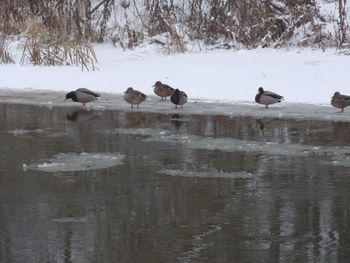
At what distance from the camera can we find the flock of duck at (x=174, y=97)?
51.9 ft

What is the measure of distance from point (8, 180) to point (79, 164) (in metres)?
1.24

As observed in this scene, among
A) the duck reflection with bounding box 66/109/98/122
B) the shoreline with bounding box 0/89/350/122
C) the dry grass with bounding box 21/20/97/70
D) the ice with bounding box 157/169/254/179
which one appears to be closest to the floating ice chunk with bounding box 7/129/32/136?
the duck reflection with bounding box 66/109/98/122

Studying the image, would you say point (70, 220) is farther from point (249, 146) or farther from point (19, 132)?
point (19, 132)

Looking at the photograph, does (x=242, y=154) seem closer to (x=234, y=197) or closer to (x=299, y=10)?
(x=234, y=197)

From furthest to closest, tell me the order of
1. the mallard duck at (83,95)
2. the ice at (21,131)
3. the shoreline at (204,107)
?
the mallard duck at (83,95) → the shoreline at (204,107) → the ice at (21,131)

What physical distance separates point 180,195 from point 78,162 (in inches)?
93.8

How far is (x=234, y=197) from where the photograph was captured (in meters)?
8.51

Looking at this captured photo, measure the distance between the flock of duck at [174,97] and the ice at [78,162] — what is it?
558cm

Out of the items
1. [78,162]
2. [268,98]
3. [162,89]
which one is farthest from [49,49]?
[78,162]

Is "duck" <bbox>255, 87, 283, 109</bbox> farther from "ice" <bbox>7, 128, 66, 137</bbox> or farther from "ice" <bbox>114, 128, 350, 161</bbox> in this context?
"ice" <bbox>7, 128, 66, 137</bbox>

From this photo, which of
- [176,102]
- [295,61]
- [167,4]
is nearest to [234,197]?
[176,102]

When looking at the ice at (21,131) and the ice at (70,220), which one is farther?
the ice at (21,131)

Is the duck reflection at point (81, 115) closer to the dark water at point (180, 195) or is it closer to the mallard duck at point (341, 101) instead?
the dark water at point (180, 195)

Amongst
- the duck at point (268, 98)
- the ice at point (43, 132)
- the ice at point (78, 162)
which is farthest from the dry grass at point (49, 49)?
the ice at point (78, 162)
